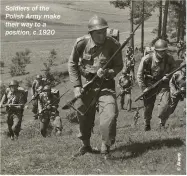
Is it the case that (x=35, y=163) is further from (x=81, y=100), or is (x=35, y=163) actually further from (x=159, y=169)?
(x=159, y=169)

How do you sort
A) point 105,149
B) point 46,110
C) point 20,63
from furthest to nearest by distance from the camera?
point 20,63, point 46,110, point 105,149

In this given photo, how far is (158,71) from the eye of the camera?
9328mm

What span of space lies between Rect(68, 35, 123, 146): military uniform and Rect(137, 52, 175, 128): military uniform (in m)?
2.01

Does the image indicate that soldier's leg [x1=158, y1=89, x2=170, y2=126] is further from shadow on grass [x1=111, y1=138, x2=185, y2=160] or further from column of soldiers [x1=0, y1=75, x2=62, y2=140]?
column of soldiers [x1=0, y1=75, x2=62, y2=140]

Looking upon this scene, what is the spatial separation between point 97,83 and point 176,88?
352cm

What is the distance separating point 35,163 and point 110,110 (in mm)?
1473

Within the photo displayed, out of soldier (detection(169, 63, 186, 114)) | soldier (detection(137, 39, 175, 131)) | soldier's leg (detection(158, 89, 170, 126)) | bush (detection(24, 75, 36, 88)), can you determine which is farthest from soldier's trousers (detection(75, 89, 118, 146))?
bush (detection(24, 75, 36, 88))

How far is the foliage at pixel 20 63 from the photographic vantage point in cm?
4088

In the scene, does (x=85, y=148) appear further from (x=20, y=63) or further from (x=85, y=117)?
(x=20, y=63)

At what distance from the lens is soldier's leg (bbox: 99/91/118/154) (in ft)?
22.8

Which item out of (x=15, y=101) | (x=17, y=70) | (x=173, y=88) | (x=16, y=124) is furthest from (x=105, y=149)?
(x=17, y=70)

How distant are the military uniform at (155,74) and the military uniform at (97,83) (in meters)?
2.01

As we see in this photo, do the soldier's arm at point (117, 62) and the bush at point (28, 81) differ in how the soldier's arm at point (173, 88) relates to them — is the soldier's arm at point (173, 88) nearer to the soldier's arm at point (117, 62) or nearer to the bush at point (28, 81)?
the soldier's arm at point (117, 62)

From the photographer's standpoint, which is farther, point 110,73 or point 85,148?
point 85,148
